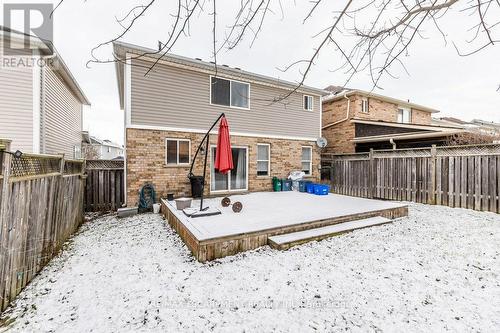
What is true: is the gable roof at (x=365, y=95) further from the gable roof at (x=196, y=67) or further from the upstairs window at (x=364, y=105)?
the gable roof at (x=196, y=67)

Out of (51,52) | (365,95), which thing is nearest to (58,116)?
(51,52)

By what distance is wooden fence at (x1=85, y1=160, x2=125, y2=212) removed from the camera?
7.74m

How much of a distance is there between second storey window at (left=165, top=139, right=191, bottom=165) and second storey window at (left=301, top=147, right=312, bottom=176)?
5644 mm

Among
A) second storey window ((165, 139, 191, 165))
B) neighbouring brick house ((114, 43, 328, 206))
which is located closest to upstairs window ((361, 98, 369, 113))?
neighbouring brick house ((114, 43, 328, 206))

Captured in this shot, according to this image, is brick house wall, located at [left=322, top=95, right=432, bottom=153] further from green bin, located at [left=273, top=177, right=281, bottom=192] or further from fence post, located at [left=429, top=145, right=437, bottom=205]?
green bin, located at [left=273, top=177, right=281, bottom=192]

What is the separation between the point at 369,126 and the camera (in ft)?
41.3

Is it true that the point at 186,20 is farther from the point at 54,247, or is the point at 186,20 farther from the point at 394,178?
the point at 394,178

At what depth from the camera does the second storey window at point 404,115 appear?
16.6 m

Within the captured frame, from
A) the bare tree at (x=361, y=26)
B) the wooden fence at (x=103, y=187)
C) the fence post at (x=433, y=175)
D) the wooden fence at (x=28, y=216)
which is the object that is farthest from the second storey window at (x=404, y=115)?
the wooden fence at (x=28, y=216)

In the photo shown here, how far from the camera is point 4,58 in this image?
276 inches

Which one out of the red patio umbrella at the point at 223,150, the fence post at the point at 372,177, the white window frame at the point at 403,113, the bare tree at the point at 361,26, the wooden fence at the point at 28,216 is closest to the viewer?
the bare tree at the point at 361,26

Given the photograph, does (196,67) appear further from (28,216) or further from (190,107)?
(28,216)

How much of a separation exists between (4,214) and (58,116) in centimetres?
886

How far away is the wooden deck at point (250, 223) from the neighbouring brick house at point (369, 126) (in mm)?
6166
